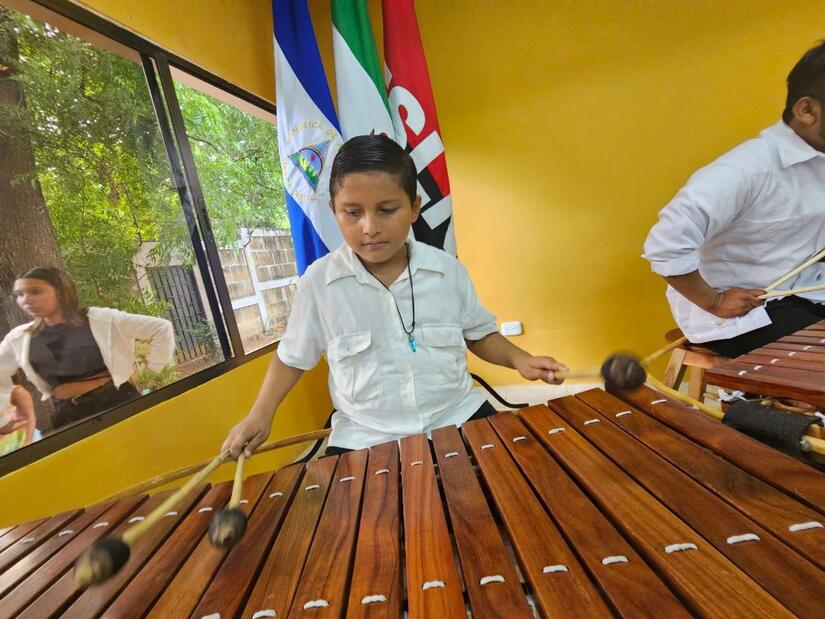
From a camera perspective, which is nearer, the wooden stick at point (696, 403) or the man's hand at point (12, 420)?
the wooden stick at point (696, 403)

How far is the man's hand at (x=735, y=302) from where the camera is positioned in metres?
1.41

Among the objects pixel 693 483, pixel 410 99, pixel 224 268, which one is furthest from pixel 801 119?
pixel 224 268

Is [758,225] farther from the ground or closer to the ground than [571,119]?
closer to the ground

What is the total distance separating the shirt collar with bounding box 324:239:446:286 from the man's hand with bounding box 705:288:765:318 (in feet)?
3.15

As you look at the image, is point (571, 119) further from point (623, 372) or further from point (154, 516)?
point (154, 516)

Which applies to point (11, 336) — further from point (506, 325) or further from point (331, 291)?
point (506, 325)

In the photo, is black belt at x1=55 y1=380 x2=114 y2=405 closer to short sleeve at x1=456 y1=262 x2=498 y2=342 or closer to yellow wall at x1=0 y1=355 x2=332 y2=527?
yellow wall at x1=0 y1=355 x2=332 y2=527

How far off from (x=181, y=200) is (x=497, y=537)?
6.14ft

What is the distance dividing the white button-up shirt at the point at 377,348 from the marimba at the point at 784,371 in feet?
2.24

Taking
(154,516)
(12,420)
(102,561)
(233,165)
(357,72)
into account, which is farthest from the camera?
(233,165)

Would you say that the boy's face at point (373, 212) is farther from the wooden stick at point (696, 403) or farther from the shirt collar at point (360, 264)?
the wooden stick at point (696, 403)

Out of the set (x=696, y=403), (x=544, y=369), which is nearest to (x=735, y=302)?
(x=696, y=403)

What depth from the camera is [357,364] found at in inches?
51.2

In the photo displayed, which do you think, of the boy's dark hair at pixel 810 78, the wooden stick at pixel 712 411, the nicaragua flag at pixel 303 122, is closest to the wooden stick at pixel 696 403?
the wooden stick at pixel 712 411
